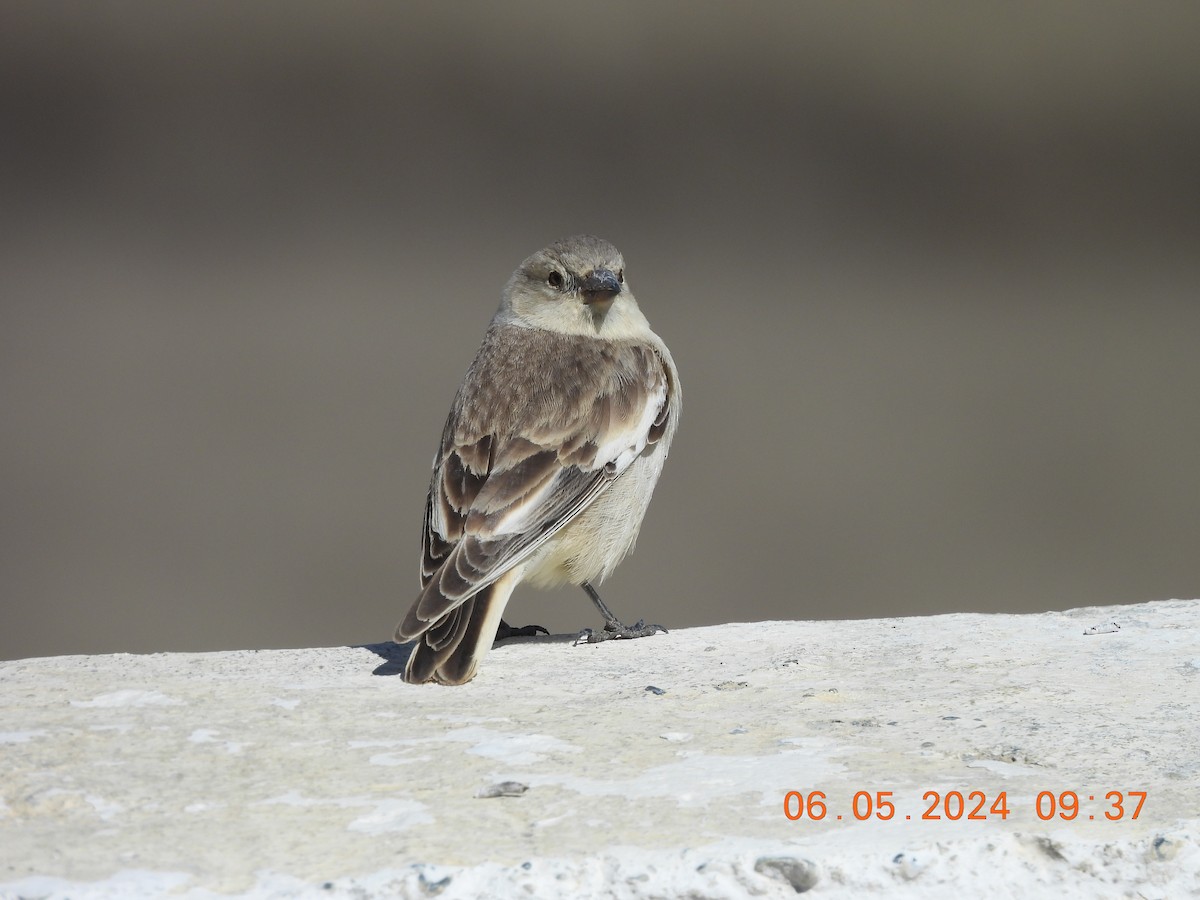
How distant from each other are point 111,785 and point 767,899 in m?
0.92

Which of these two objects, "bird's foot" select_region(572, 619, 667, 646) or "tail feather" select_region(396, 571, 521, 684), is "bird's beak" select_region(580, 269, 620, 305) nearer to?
"bird's foot" select_region(572, 619, 667, 646)

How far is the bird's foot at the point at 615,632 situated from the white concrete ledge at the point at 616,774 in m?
0.47

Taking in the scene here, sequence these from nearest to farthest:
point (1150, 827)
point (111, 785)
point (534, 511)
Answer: point (1150, 827) < point (111, 785) < point (534, 511)

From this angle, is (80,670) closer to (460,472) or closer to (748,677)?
(460,472)

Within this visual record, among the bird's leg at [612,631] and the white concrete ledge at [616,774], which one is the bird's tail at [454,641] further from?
the bird's leg at [612,631]

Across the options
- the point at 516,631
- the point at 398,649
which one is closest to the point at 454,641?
the point at 398,649

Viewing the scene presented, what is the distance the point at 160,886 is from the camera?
1.67m

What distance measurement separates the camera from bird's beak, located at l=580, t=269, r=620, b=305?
4000 millimetres

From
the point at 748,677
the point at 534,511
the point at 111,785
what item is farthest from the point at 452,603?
the point at 111,785

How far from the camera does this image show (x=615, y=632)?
3.53 meters
